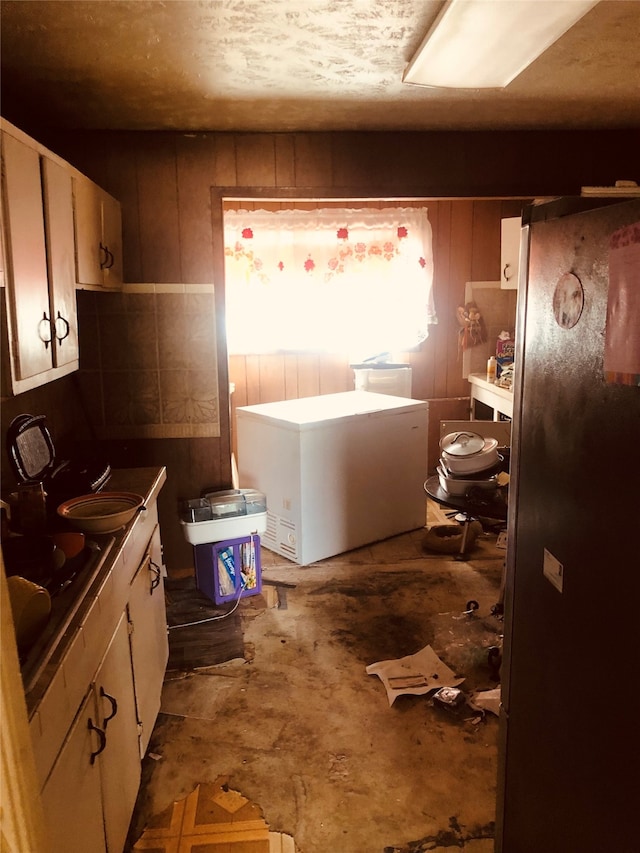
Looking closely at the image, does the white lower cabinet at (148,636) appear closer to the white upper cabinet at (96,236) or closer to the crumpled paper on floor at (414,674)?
the crumpled paper on floor at (414,674)

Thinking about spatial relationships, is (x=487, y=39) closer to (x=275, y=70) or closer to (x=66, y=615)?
(x=275, y=70)

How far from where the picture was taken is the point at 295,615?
3.19 meters

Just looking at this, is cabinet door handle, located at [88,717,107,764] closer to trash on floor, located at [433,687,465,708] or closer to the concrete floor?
the concrete floor

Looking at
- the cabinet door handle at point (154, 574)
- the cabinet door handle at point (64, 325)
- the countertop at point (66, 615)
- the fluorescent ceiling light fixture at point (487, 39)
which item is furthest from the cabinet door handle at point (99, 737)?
the fluorescent ceiling light fixture at point (487, 39)

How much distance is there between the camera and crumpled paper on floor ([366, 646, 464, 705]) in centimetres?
258

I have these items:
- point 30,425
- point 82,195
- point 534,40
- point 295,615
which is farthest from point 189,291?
point 534,40

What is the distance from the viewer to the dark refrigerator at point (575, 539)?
1.05m

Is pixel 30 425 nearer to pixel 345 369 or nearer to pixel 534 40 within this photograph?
pixel 534 40

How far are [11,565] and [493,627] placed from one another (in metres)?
2.23

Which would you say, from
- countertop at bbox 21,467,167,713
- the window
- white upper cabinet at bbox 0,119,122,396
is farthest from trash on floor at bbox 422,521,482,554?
white upper cabinet at bbox 0,119,122,396

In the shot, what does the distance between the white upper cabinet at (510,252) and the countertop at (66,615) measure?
3446 millimetres

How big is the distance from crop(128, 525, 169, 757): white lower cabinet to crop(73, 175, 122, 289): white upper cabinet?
3.47 feet

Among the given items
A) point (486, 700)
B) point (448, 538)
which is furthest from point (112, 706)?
point (448, 538)

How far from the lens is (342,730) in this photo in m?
2.37
